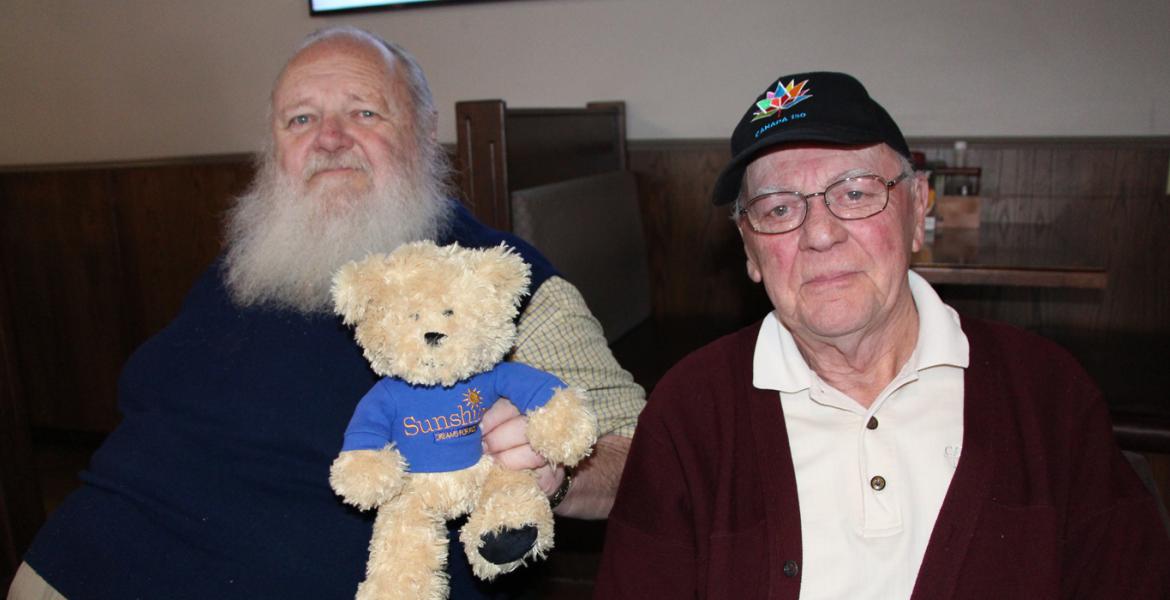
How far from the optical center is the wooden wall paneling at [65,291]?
13.9 feet

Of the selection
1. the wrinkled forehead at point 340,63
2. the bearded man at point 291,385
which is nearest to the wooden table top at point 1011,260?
the bearded man at point 291,385

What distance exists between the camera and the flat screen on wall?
13.0 ft

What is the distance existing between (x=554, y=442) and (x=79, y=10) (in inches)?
182

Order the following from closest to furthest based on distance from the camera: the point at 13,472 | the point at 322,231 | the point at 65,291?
the point at 322,231, the point at 13,472, the point at 65,291

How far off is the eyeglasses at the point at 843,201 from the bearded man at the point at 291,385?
1.60ft

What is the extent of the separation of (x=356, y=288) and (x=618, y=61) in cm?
273

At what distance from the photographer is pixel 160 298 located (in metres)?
4.23

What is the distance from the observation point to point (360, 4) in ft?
13.3

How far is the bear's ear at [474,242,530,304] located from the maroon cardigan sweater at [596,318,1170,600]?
0.32 m

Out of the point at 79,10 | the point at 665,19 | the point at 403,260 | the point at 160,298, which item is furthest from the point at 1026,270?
the point at 79,10

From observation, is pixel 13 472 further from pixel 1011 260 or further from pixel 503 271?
pixel 1011 260

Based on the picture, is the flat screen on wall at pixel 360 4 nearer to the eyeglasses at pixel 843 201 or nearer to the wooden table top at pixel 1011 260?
the wooden table top at pixel 1011 260

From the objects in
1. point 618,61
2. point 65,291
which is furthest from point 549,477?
point 65,291

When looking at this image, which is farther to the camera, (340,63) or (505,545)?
(340,63)
